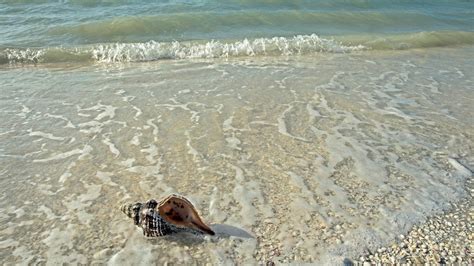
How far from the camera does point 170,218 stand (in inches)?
133

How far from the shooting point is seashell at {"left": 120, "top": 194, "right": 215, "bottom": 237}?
11.1 feet

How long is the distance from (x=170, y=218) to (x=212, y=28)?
409 inches

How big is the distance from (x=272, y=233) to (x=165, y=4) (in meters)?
13.2

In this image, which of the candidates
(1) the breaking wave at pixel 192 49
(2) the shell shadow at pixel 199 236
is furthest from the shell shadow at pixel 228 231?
(1) the breaking wave at pixel 192 49

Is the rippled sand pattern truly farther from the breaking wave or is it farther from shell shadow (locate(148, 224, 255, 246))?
the breaking wave

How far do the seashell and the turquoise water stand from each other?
733 cm

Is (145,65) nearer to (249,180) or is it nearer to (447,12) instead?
(249,180)

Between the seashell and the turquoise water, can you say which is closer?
A: the seashell

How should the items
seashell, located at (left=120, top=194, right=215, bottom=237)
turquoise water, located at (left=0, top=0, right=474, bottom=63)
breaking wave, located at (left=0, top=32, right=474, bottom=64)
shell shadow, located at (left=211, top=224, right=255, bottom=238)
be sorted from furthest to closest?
1. turquoise water, located at (left=0, top=0, right=474, bottom=63)
2. breaking wave, located at (left=0, top=32, right=474, bottom=64)
3. shell shadow, located at (left=211, top=224, right=255, bottom=238)
4. seashell, located at (left=120, top=194, right=215, bottom=237)

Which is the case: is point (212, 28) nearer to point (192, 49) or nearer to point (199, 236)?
point (192, 49)

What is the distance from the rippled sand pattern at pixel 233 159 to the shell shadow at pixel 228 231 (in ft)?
0.18

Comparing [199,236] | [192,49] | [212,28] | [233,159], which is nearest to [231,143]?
[233,159]

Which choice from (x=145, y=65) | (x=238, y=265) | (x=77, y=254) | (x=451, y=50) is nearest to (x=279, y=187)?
(x=238, y=265)

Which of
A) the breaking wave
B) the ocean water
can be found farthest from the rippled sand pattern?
the breaking wave
